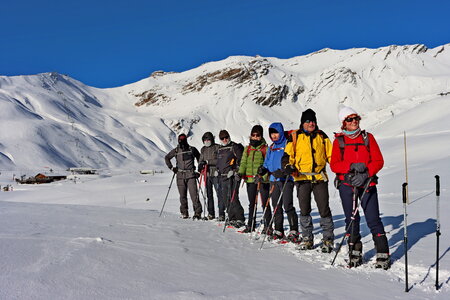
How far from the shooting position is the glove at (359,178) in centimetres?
477

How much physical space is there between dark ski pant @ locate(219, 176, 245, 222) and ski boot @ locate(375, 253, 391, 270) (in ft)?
13.0

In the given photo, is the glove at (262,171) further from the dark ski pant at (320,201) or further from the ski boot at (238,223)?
the ski boot at (238,223)

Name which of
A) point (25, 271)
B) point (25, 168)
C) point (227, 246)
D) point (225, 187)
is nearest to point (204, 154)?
point (225, 187)

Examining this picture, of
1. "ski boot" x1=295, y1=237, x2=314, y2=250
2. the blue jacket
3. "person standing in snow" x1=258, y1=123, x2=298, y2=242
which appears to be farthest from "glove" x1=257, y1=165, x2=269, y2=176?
"ski boot" x1=295, y1=237, x2=314, y2=250

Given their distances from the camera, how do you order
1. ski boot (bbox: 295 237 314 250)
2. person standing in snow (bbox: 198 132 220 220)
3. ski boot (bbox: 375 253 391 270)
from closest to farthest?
ski boot (bbox: 375 253 391 270) → ski boot (bbox: 295 237 314 250) → person standing in snow (bbox: 198 132 220 220)

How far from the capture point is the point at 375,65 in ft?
440

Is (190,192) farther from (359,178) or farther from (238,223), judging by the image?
(359,178)

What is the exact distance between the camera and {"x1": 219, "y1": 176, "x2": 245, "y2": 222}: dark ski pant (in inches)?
328

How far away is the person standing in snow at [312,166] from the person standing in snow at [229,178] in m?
2.58

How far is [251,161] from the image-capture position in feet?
24.8

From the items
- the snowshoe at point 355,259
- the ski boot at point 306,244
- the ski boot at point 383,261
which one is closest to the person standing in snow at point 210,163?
the ski boot at point 306,244

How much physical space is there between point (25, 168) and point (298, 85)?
330 feet

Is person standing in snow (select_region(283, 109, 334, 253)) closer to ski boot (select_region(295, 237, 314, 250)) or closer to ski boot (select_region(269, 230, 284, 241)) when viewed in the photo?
ski boot (select_region(295, 237, 314, 250))

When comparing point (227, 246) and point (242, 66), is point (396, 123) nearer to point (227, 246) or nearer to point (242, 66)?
point (227, 246)
